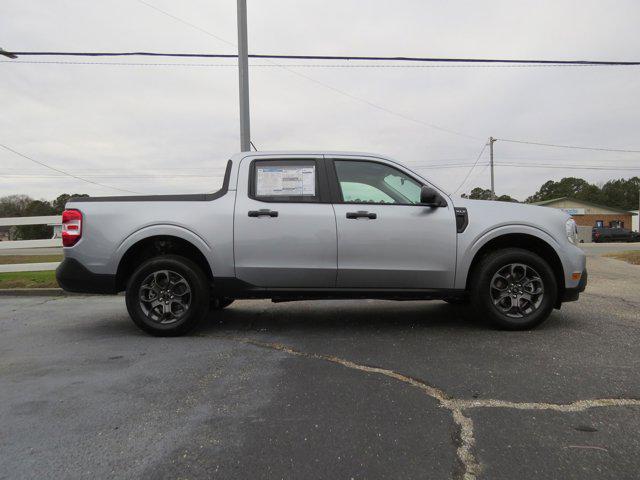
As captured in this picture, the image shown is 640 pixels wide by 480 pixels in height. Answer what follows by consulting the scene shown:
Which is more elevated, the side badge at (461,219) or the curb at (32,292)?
the side badge at (461,219)

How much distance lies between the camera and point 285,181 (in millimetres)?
4762

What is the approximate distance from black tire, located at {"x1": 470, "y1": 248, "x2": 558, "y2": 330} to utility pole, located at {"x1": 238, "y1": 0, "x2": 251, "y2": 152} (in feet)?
22.0

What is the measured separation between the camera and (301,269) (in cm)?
461

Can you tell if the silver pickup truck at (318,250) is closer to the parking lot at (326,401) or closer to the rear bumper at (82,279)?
the rear bumper at (82,279)

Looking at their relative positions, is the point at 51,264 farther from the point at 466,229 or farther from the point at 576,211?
the point at 576,211

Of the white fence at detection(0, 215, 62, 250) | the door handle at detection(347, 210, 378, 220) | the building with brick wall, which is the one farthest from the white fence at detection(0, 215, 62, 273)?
the building with brick wall

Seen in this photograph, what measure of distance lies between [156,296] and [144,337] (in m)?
0.46

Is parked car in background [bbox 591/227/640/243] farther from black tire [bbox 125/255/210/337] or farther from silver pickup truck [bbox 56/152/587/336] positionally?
black tire [bbox 125/255/210/337]

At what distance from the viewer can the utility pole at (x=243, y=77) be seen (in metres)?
10.0

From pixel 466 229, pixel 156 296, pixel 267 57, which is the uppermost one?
pixel 267 57

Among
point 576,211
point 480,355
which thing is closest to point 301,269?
point 480,355

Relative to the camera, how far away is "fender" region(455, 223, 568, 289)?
459 cm

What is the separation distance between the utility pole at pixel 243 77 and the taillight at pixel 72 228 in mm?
5662

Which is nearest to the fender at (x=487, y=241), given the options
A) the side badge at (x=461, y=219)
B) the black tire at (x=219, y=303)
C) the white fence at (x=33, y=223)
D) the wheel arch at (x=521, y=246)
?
the wheel arch at (x=521, y=246)
